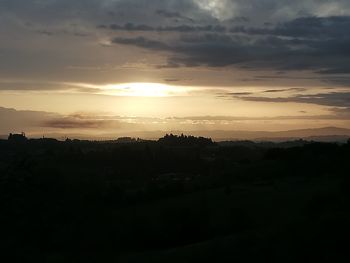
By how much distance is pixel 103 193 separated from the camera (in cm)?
6375

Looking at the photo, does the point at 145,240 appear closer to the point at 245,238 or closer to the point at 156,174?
the point at 245,238

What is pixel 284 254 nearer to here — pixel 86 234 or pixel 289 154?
pixel 86 234

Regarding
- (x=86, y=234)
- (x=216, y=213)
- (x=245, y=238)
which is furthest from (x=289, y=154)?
(x=245, y=238)

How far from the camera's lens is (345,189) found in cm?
3612

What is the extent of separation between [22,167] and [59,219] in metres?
9.74

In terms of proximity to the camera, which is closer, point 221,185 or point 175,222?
point 175,222

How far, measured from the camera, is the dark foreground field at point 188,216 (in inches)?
869

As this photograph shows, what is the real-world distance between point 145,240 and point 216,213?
10.5 meters

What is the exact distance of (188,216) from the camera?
4181 centimetres

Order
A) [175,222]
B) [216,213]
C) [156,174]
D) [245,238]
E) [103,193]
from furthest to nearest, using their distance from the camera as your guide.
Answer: [156,174], [103,193], [216,213], [175,222], [245,238]

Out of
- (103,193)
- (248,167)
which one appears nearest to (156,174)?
(248,167)

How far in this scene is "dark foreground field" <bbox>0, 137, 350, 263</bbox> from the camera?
22062mm

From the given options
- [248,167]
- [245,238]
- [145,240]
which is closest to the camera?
[245,238]

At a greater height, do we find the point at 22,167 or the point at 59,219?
the point at 22,167
